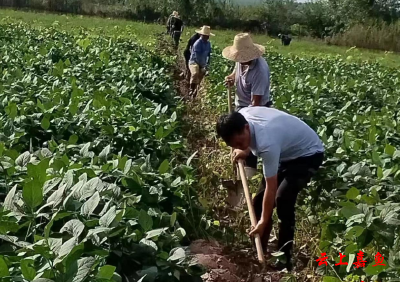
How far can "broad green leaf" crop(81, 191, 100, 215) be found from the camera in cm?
270

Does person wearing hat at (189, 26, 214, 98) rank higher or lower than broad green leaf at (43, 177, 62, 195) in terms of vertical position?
lower

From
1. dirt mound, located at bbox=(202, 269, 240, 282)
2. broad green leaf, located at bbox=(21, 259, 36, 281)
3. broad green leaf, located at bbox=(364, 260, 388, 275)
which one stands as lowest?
dirt mound, located at bbox=(202, 269, 240, 282)

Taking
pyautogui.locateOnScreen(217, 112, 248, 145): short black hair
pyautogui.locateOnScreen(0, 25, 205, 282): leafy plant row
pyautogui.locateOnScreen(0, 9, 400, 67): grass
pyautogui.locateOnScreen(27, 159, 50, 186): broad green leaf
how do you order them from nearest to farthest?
pyautogui.locateOnScreen(0, 25, 205, 282): leafy plant row < pyautogui.locateOnScreen(27, 159, 50, 186): broad green leaf < pyautogui.locateOnScreen(217, 112, 248, 145): short black hair < pyautogui.locateOnScreen(0, 9, 400, 67): grass

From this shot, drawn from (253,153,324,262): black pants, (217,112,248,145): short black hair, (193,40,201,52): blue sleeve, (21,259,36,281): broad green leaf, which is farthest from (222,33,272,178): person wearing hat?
(193,40,201,52): blue sleeve

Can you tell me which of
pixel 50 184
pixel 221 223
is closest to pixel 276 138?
pixel 221 223

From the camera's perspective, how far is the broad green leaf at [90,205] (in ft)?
8.84

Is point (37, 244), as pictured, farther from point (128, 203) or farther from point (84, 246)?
point (128, 203)

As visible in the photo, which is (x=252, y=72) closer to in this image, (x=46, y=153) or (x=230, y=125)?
(x=230, y=125)

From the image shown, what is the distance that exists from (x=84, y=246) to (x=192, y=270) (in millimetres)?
531

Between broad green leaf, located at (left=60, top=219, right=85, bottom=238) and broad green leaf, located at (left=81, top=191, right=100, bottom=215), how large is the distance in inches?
5.8

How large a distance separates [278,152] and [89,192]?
1.66m

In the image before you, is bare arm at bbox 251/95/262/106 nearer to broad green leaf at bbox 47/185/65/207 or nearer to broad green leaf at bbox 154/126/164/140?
broad green leaf at bbox 154/126/164/140

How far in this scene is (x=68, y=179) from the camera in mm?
2961

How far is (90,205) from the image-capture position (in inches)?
107
